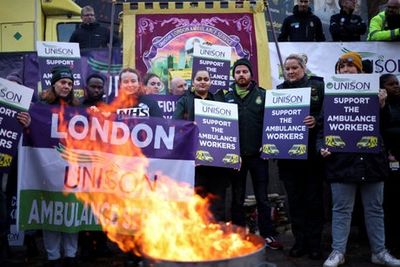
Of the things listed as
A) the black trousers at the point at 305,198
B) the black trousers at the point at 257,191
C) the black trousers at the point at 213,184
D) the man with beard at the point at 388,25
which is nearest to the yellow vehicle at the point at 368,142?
the black trousers at the point at 305,198

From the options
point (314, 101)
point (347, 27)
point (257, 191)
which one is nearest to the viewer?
point (314, 101)

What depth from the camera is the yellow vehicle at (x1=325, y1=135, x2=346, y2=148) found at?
5.88 meters

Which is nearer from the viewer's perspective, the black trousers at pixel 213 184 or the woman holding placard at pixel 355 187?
the woman holding placard at pixel 355 187

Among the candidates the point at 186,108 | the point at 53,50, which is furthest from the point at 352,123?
the point at 53,50

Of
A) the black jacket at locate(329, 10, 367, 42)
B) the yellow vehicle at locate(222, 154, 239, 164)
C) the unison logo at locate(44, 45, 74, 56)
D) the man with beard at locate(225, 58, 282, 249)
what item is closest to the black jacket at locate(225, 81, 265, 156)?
the man with beard at locate(225, 58, 282, 249)

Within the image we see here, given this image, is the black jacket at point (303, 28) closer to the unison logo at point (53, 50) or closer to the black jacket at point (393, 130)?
the black jacket at point (393, 130)

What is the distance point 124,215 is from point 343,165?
219 cm

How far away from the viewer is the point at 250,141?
21.7 feet

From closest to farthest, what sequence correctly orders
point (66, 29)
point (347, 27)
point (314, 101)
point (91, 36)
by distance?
point (314, 101) < point (347, 27) < point (91, 36) < point (66, 29)

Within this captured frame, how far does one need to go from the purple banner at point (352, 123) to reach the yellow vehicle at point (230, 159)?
39.8 inches

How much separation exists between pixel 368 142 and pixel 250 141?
1.35 m

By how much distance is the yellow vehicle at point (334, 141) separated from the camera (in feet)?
19.3

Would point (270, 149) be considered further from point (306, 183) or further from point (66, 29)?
point (66, 29)

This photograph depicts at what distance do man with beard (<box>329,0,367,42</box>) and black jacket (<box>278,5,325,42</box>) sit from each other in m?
0.26
